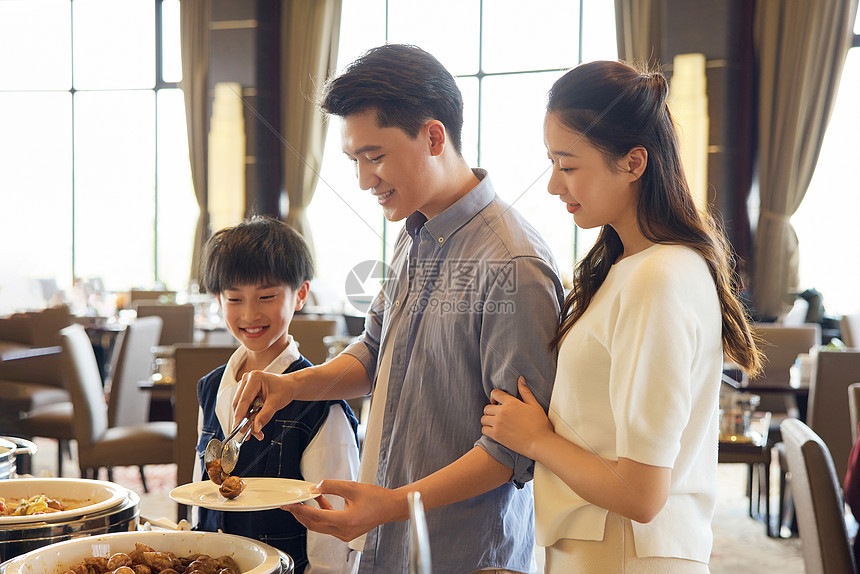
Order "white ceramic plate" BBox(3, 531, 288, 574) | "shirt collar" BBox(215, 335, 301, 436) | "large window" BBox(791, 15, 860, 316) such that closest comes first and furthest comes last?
"white ceramic plate" BBox(3, 531, 288, 574), "shirt collar" BBox(215, 335, 301, 436), "large window" BBox(791, 15, 860, 316)

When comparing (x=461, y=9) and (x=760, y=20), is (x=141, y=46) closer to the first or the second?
(x=461, y=9)

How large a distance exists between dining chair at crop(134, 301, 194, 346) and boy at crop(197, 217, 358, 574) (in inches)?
135

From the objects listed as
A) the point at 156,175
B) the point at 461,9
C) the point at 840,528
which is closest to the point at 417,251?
the point at 840,528

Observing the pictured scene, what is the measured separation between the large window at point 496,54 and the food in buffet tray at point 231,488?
5726mm

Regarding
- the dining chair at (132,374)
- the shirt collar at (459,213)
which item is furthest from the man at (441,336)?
the dining chair at (132,374)

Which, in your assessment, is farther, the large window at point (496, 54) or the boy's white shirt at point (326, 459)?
the large window at point (496, 54)

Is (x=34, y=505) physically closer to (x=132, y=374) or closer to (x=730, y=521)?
(x=132, y=374)

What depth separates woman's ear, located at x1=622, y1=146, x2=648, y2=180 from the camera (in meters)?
1.03

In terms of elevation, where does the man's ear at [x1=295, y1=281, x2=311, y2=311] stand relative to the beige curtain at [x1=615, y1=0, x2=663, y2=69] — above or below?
below

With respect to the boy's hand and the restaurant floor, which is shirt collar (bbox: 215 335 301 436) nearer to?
the boy's hand

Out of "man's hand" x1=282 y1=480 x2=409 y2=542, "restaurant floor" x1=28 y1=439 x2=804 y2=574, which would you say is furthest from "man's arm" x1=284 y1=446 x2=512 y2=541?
"restaurant floor" x1=28 y1=439 x2=804 y2=574

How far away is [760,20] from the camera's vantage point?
239 inches

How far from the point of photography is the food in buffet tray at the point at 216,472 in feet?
3.71

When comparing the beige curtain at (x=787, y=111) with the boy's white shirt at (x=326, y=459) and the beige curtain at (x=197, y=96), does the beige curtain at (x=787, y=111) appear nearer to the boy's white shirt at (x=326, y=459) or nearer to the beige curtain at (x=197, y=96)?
the beige curtain at (x=197, y=96)
